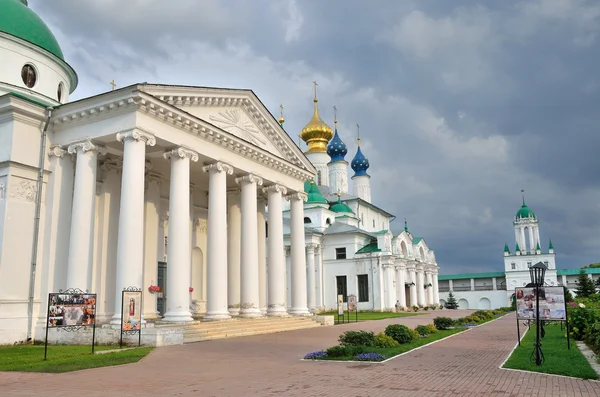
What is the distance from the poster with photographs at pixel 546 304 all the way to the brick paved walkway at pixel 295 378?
1374 millimetres

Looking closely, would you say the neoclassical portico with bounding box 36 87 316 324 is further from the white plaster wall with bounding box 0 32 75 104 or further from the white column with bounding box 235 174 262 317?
the white plaster wall with bounding box 0 32 75 104

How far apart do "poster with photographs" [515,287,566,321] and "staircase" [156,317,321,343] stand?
38.2ft

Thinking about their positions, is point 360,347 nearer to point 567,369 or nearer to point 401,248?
point 567,369

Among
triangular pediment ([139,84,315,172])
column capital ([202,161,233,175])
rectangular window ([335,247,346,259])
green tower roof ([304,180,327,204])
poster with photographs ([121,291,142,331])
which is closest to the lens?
poster with photographs ([121,291,142,331])

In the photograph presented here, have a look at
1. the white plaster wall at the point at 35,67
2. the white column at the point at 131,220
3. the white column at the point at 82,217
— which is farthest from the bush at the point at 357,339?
the white plaster wall at the point at 35,67

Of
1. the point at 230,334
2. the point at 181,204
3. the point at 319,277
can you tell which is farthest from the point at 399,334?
the point at 319,277

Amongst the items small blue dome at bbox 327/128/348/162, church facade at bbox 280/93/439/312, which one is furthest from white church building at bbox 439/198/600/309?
small blue dome at bbox 327/128/348/162

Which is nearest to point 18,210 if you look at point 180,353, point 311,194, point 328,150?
point 180,353

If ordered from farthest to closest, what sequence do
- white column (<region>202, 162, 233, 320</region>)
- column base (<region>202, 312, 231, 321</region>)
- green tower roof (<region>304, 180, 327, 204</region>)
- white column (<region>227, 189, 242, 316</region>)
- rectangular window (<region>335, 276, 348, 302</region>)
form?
green tower roof (<region>304, 180, 327, 204</region>) < rectangular window (<region>335, 276, 348, 302</region>) < white column (<region>227, 189, 242, 316</region>) < white column (<region>202, 162, 233, 320</region>) < column base (<region>202, 312, 231, 321</region>)

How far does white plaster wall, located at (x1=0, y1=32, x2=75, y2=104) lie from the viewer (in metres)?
24.7

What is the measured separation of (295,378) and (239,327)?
12603mm

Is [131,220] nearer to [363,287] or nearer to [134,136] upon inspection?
[134,136]

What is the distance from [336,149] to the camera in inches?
2712

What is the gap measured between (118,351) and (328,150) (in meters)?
55.6
